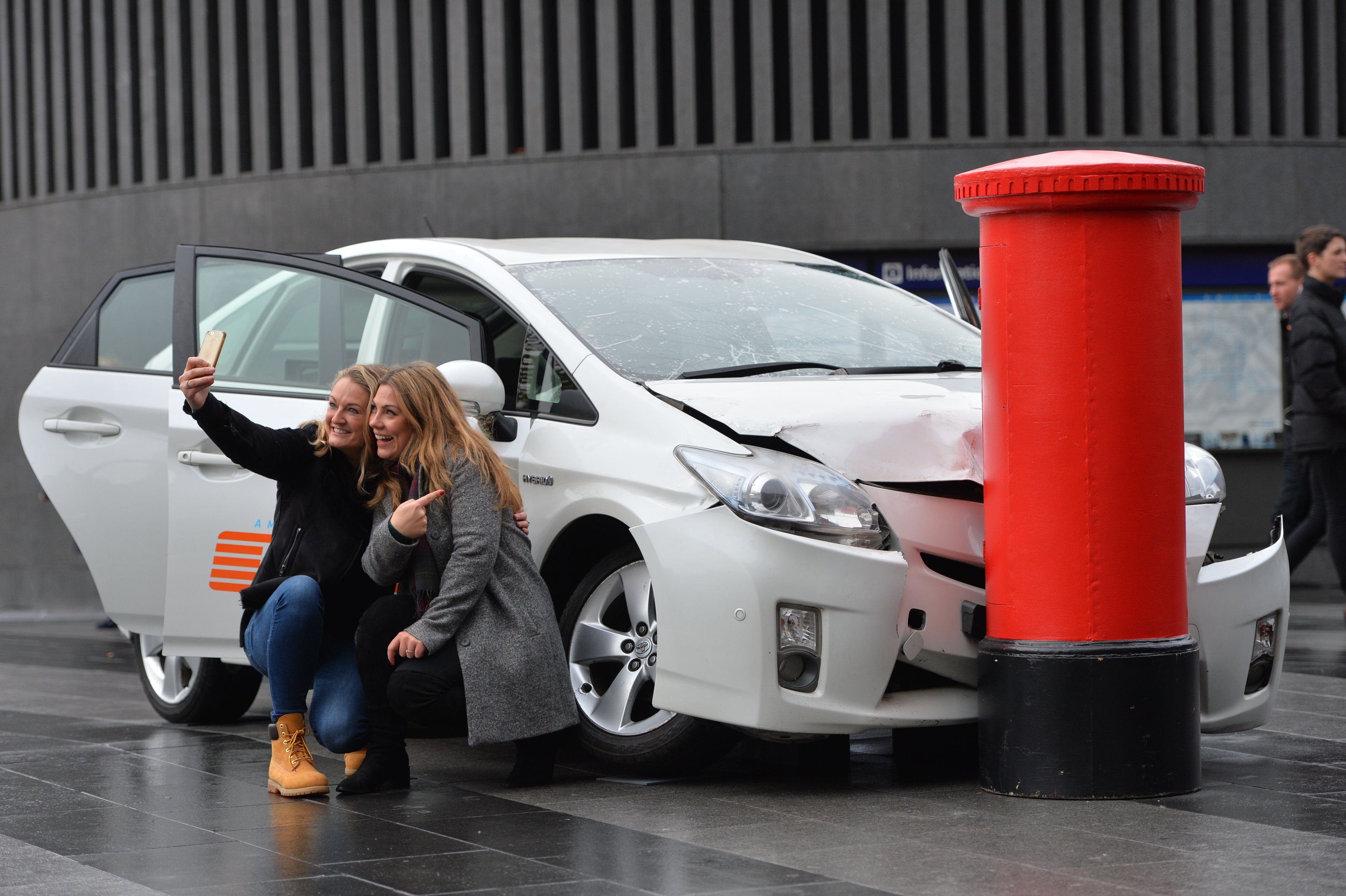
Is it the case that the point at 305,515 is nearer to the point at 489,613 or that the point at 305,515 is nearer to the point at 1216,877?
the point at 489,613

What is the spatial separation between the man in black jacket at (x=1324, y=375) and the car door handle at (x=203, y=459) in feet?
17.8

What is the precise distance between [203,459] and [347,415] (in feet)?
3.98

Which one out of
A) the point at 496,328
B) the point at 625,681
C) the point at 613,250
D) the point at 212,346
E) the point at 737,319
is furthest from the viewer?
the point at 613,250

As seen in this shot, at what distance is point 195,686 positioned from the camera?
7.11 meters

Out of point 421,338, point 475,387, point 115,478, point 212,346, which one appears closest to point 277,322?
point 421,338

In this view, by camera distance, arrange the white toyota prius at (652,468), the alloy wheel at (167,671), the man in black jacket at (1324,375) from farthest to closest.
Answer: the man in black jacket at (1324,375), the alloy wheel at (167,671), the white toyota prius at (652,468)

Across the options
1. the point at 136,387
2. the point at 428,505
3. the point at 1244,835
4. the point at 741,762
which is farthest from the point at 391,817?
the point at 136,387

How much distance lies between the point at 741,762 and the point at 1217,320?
1014 centimetres

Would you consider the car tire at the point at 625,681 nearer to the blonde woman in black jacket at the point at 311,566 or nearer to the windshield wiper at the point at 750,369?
the blonde woman in black jacket at the point at 311,566

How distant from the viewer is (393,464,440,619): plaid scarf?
5.36m

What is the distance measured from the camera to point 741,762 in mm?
5895

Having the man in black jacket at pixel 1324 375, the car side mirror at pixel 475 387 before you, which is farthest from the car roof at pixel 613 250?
the man in black jacket at pixel 1324 375

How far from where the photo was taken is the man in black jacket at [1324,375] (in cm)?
896

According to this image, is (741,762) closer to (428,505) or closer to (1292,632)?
(428,505)
